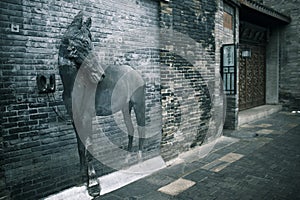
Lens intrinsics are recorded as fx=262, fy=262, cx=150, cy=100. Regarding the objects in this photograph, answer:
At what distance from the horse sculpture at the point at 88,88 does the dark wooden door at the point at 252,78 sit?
700 cm

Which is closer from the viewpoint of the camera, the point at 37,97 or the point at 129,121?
the point at 37,97

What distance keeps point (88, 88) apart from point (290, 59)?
1113cm

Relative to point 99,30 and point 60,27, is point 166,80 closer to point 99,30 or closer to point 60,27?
point 99,30

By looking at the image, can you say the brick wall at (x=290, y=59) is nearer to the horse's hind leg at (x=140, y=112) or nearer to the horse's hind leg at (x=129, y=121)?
the horse's hind leg at (x=140, y=112)

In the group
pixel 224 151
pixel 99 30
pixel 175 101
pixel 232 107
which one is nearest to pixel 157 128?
pixel 175 101

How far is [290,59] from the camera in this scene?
474 inches

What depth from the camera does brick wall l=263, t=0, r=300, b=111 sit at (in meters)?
11.9

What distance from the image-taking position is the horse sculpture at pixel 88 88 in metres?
3.61

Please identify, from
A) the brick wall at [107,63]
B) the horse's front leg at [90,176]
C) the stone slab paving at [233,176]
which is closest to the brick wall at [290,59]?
the stone slab paving at [233,176]

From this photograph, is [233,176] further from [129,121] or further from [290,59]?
[290,59]

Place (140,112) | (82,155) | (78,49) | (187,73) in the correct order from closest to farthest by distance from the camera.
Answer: (78,49)
(82,155)
(140,112)
(187,73)

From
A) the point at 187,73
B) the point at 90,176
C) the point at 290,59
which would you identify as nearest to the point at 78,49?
the point at 90,176

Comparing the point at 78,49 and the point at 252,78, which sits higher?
the point at 78,49

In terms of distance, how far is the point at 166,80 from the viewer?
5520 mm
